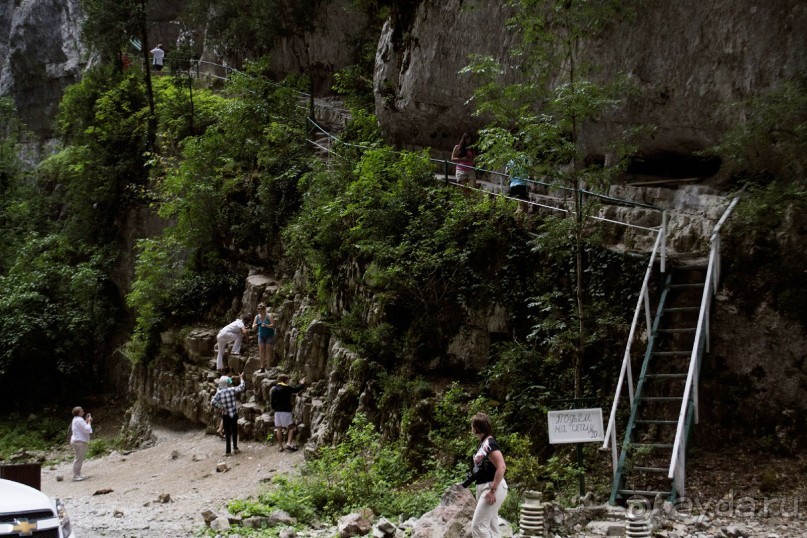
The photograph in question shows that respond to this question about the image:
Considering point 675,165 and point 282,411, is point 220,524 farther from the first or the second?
point 675,165

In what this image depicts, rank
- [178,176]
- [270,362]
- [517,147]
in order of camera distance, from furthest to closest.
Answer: [178,176] < [270,362] < [517,147]

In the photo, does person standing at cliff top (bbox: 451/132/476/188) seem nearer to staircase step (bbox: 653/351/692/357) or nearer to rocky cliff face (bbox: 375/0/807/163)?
rocky cliff face (bbox: 375/0/807/163)

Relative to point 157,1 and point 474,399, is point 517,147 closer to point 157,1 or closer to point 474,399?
point 474,399

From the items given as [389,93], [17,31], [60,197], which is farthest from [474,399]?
[17,31]

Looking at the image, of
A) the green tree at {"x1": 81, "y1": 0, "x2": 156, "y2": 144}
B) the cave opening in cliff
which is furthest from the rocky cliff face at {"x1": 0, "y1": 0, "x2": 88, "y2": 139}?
the cave opening in cliff

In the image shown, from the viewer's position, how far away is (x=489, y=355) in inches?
514

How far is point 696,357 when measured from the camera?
385 inches

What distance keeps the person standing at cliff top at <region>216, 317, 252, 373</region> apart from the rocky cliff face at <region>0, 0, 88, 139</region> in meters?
26.6

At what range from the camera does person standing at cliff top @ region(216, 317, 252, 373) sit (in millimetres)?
18734

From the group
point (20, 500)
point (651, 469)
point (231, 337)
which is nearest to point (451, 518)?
point (651, 469)

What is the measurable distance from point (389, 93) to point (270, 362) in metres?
6.69

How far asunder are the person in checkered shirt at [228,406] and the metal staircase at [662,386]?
8364mm

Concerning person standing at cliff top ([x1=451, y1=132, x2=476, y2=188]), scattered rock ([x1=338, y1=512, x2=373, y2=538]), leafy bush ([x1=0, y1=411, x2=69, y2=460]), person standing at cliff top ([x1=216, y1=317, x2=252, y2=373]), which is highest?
person standing at cliff top ([x1=451, y1=132, x2=476, y2=188])

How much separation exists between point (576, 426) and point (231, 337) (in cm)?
1150
